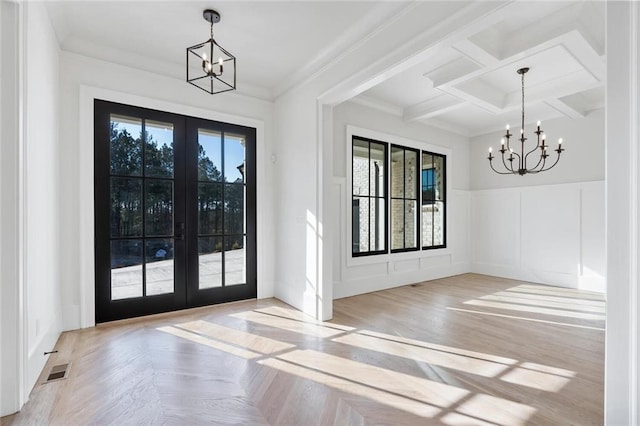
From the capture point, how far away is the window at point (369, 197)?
477cm

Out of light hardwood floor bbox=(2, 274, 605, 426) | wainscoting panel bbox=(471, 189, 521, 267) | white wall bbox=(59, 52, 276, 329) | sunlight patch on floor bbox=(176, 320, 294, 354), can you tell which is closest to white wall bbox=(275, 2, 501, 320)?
light hardwood floor bbox=(2, 274, 605, 426)

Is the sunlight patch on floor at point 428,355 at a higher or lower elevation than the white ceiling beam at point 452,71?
lower

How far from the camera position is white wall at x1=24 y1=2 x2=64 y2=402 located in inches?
83.3

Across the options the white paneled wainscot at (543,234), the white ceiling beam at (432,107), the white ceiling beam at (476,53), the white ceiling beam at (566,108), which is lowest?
the white paneled wainscot at (543,234)

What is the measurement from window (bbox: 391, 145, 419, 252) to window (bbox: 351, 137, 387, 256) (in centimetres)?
24

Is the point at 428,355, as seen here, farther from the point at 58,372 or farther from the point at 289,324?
the point at 58,372

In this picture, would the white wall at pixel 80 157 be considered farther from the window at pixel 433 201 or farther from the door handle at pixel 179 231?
the window at pixel 433 201

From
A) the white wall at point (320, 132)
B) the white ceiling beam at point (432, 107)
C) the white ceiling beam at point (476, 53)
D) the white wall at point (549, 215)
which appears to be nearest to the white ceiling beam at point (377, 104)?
the white ceiling beam at point (432, 107)

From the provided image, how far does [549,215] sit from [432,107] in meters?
2.83

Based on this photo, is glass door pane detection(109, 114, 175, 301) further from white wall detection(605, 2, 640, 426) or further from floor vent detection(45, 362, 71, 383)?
white wall detection(605, 2, 640, 426)

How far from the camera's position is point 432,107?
4.83 metres

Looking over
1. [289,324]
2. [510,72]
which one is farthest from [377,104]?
[289,324]

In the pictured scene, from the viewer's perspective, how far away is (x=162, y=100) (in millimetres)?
3615

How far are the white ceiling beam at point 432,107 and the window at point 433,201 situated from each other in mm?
834
